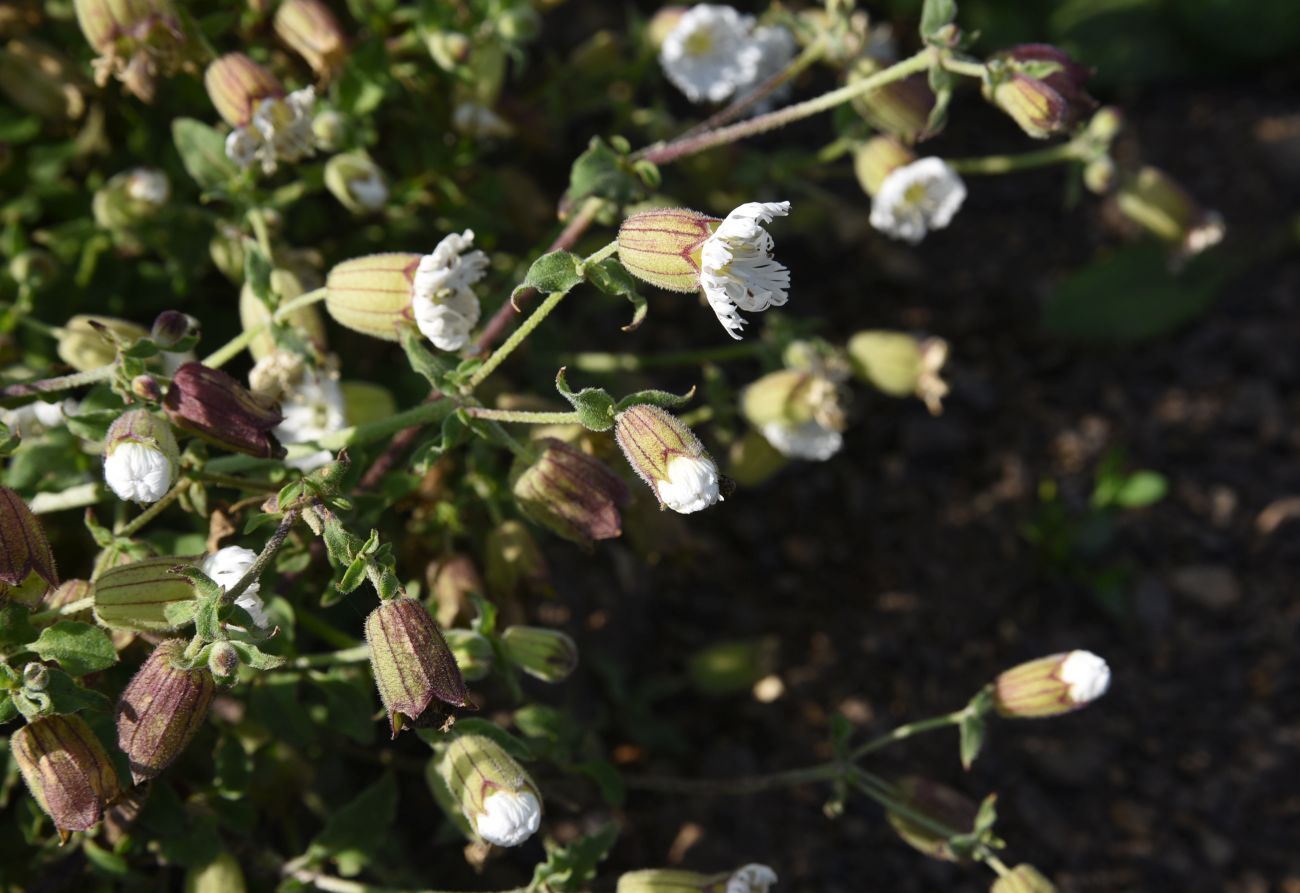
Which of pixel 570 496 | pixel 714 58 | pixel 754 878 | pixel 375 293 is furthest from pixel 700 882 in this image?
pixel 714 58

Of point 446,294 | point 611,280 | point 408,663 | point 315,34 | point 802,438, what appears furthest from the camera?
point 802,438

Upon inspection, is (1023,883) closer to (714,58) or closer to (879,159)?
(879,159)

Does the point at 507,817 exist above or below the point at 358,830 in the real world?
above

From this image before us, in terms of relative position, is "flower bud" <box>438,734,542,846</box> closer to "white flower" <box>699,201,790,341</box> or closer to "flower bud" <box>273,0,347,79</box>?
"white flower" <box>699,201,790,341</box>

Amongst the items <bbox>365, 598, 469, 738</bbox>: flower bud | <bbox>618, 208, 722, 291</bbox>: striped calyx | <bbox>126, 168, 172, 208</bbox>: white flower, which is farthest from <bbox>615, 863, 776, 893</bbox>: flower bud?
<bbox>126, 168, 172, 208</bbox>: white flower

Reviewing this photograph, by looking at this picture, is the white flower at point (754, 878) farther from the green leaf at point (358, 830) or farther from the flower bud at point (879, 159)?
the flower bud at point (879, 159)

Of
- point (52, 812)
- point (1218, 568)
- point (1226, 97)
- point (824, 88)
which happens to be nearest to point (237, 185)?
point (52, 812)
